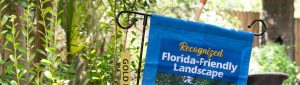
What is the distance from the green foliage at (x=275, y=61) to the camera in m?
9.05

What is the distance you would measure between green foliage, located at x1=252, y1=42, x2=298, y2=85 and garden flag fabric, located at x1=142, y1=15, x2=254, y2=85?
631cm

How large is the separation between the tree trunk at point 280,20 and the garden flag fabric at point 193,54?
6.93 metres

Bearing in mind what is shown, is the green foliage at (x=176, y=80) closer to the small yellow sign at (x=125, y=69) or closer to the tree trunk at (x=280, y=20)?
the small yellow sign at (x=125, y=69)

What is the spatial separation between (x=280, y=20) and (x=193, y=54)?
285 inches

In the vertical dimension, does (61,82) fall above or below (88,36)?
below

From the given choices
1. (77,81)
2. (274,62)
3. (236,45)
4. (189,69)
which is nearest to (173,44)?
(189,69)

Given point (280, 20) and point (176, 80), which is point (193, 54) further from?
point (280, 20)

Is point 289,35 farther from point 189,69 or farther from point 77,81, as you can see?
point 77,81

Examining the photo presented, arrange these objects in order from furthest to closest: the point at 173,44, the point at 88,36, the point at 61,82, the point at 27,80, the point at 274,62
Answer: the point at 274,62 → the point at 173,44 → the point at 27,80 → the point at 61,82 → the point at 88,36

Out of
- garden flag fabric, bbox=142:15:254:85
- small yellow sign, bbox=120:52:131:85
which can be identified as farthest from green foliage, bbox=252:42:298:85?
small yellow sign, bbox=120:52:131:85

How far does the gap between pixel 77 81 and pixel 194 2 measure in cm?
846

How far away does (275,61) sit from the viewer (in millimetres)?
9133

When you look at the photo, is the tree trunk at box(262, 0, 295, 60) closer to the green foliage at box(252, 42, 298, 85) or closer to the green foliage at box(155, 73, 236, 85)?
the green foliage at box(252, 42, 298, 85)

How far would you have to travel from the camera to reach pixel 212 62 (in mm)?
2686
